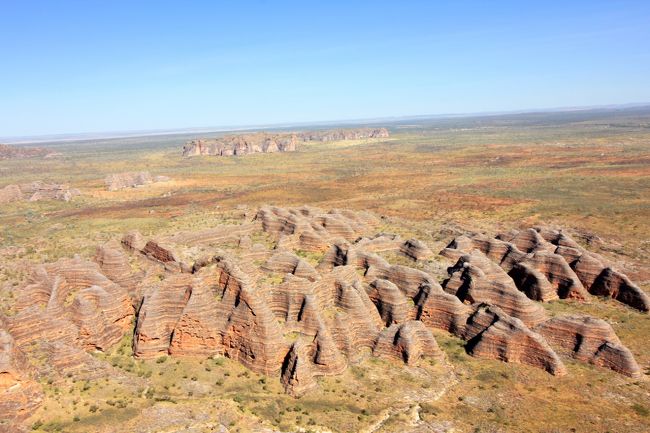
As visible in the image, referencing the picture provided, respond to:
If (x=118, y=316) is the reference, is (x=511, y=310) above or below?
below

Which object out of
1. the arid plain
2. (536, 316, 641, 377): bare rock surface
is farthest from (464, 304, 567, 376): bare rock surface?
(536, 316, 641, 377): bare rock surface

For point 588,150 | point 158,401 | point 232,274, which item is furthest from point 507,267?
point 588,150

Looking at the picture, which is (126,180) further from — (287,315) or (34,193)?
(287,315)

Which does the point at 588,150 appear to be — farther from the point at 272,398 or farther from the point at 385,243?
the point at 272,398

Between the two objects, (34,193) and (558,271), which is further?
(34,193)

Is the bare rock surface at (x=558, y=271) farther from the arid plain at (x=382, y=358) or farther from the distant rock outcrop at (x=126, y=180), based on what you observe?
the distant rock outcrop at (x=126, y=180)

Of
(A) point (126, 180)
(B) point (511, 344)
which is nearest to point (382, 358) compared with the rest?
(B) point (511, 344)
